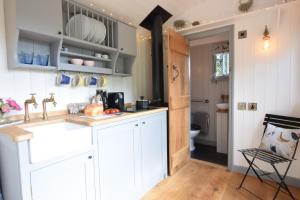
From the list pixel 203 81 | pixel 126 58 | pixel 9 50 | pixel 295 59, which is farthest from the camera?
pixel 203 81

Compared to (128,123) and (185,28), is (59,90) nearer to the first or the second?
(128,123)

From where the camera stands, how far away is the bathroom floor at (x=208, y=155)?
2.97 meters

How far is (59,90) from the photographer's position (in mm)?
1926

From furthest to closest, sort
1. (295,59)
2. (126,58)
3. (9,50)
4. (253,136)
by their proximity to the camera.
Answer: (126,58) < (253,136) < (295,59) < (9,50)

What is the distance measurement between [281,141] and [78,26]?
100 inches

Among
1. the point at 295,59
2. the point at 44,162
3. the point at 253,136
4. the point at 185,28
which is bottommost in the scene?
the point at 253,136

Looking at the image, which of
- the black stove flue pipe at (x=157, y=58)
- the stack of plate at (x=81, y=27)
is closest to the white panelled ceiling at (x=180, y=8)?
the black stove flue pipe at (x=157, y=58)

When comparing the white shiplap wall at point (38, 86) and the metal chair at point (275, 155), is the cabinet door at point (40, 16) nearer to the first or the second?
the white shiplap wall at point (38, 86)

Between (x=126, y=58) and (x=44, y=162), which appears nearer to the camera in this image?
(x=44, y=162)

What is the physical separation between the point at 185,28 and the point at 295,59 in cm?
150

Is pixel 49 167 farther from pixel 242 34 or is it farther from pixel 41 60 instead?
pixel 242 34

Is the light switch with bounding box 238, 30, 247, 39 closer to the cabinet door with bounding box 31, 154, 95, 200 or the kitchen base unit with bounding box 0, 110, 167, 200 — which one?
the kitchen base unit with bounding box 0, 110, 167, 200

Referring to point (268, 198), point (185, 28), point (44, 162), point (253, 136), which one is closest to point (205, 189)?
point (268, 198)

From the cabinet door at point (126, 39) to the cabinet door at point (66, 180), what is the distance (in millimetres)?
1455
